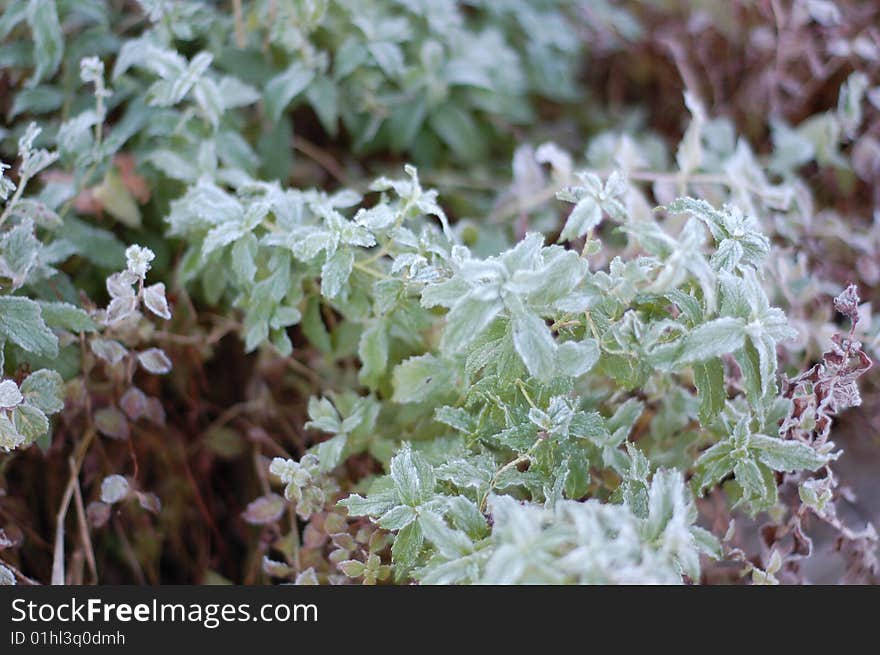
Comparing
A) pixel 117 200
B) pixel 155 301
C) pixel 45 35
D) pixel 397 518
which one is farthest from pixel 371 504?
pixel 45 35

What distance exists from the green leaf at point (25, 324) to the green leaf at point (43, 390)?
0.03 metres

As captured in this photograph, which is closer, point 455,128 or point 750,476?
point 750,476

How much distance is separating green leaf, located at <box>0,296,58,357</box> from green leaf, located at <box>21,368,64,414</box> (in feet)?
0.09

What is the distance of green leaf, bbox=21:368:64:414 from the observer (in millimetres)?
924

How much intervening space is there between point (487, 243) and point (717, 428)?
0.47 metres

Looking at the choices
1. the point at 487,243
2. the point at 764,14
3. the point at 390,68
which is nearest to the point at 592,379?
the point at 487,243

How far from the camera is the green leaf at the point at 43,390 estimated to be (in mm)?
924

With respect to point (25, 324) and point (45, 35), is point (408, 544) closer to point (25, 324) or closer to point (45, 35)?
point (25, 324)

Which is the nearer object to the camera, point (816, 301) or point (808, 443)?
point (808, 443)

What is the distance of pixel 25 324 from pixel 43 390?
7 centimetres

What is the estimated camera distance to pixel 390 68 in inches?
51.3

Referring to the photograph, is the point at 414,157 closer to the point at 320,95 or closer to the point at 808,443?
the point at 320,95

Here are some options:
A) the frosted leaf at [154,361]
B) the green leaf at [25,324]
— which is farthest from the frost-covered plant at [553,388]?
the green leaf at [25,324]

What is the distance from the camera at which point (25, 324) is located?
92 centimetres
